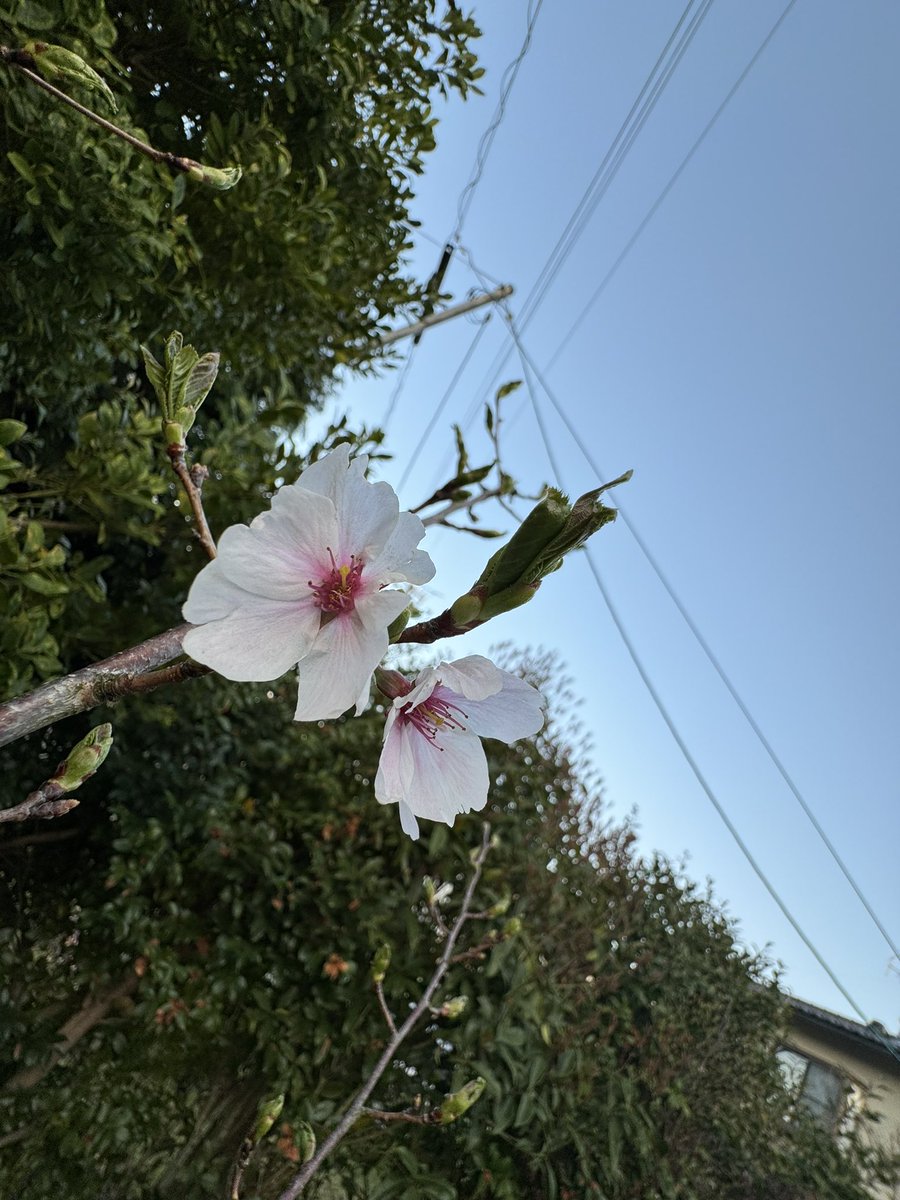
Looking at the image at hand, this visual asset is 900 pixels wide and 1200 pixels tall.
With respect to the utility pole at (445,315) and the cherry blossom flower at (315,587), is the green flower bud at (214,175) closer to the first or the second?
the cherry blossom flower at (315,587)

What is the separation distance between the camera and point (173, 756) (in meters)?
2.40

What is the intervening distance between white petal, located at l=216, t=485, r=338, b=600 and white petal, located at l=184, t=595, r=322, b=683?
0.05 feet

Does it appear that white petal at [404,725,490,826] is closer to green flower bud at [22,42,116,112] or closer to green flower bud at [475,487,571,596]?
green flower bud at [475,487,571,596]

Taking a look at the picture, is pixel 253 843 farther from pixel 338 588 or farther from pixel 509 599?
pixel 509 599

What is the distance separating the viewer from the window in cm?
274

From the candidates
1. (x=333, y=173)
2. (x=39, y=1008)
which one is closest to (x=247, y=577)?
(x=333, y=173)

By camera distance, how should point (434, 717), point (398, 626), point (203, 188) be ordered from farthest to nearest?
point (203, 188), point (434, 717), point (398, 626)

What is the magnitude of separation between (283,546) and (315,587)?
0.05m

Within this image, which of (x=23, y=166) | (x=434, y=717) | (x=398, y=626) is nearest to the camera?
(x=398, y=626)

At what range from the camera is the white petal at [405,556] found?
582mm

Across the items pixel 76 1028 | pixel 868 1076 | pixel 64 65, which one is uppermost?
pixel 868 1076

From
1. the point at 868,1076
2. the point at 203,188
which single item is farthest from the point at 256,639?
the point at 868,1076

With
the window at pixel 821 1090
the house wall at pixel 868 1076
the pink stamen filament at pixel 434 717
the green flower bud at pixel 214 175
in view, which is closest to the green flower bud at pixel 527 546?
the pink stamen filament at pixel 434 717

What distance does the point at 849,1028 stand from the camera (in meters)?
2.96
